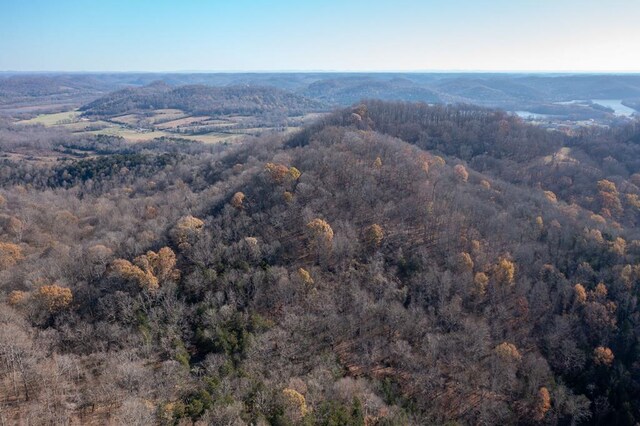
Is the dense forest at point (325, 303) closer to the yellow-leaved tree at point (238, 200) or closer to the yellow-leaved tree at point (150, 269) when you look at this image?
the yellow-leaved tree at point (150, 269)

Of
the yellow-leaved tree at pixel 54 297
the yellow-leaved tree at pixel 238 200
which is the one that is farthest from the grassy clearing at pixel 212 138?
the yellow-leaved tree at pixel 54 297

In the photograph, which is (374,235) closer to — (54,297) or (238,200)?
(238,200)

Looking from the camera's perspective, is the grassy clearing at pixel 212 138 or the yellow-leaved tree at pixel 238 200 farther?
the grassy clearing at pixel 212 138

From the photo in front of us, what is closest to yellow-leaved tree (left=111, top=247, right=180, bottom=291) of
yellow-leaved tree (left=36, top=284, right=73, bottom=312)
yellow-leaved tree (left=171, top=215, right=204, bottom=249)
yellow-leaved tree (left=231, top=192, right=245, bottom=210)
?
yellow-leaved tree (left=171, top=215, right=204, bottom=249)

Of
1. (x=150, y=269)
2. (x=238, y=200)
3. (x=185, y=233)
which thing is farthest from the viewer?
(x=238, y=200)

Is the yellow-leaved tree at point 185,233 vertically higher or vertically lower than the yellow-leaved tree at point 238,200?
lower

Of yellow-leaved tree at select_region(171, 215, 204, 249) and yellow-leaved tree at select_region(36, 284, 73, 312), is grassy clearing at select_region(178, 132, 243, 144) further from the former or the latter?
yellow-leaved tree at select_region(36, 284, 73, 312)

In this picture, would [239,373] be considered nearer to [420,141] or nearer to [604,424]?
[604,424]

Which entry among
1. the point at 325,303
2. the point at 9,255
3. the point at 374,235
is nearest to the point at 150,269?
the point at 9,255

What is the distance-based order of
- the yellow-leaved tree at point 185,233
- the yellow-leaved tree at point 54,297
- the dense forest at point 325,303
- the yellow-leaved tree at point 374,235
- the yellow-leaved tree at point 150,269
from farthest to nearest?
the yellow-leaved tree at point 374,235, the yellow-leaved tree at point 185,233, the yellow-leaved tree at point 150,269, the yellow-leaved tree at point 54,297, the dense forest at point 325,303

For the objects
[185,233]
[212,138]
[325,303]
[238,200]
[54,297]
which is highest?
[238,200]
